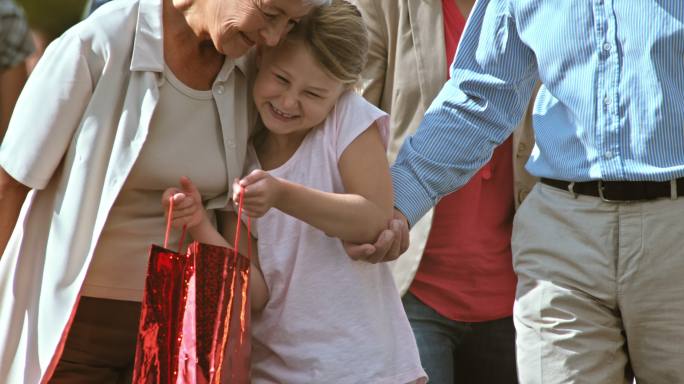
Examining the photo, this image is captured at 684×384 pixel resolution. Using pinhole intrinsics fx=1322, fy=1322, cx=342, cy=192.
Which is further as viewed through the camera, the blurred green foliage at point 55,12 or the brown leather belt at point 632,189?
the blurred green foliage at point 55,12

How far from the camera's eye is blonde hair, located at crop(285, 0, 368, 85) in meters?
3.13

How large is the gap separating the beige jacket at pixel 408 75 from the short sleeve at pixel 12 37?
1204 mm

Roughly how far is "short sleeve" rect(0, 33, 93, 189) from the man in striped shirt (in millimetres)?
732

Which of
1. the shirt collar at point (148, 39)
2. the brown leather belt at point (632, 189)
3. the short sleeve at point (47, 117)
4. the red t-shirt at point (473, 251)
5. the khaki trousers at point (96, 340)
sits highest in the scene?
the shirt collar at point (148, 39)

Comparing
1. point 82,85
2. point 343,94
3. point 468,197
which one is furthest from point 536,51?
point 82,85

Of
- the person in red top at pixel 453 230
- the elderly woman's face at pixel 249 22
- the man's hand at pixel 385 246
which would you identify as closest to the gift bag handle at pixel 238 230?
the man's hand at pixel 385 246

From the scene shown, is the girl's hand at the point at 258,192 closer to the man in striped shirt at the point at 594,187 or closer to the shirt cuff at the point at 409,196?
the man in striped shirt at the point at 594,187

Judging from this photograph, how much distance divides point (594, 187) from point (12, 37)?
7.43 feet

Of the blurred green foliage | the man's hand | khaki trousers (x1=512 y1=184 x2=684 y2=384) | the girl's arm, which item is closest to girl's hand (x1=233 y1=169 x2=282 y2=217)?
the girl's arm

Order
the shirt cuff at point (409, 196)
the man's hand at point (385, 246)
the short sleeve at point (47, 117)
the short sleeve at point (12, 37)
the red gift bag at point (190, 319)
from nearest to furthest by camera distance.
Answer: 1. the red gift bag at point (190, 319)
2. the short sleeve at point (47, 117)
3. the man's hand at point (385, 246)
4. the shirt cuff at point (409, 196)
5. the short sleeve at point (12, 37)

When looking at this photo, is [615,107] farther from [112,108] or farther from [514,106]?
[112,108]

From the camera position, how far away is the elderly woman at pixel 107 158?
2.93 meters

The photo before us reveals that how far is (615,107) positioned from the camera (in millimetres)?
3174

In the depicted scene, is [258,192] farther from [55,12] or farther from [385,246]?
[55,12]
